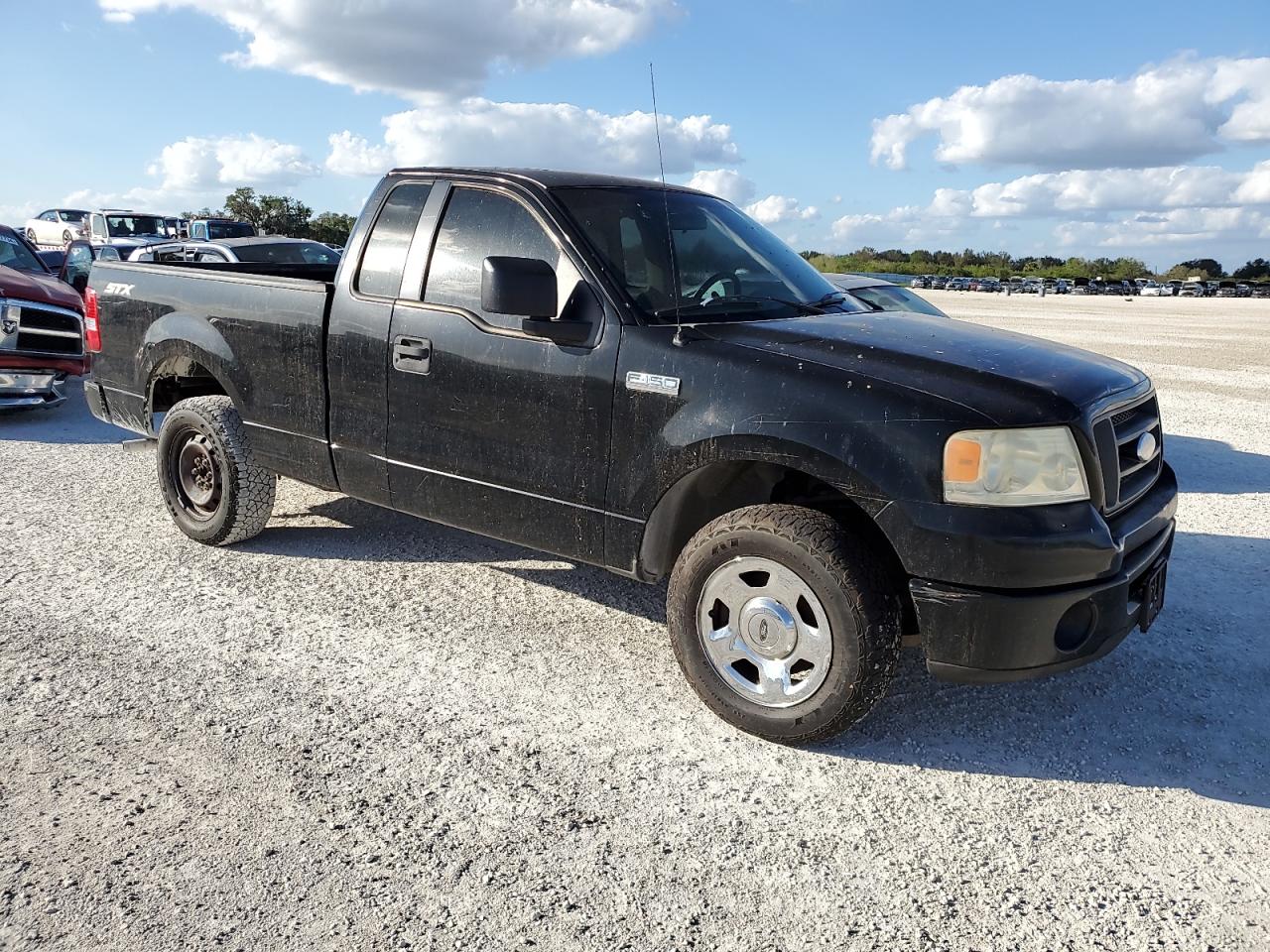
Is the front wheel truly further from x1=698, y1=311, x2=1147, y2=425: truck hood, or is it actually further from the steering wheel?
the steering wheel

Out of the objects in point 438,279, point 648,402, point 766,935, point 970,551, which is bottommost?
point 766,935

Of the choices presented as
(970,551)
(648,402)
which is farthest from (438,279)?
(970,551)

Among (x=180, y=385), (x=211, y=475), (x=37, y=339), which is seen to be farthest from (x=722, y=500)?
(x=37, y=339)

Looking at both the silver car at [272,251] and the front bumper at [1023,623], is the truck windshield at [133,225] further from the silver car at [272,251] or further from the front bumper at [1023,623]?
the front bumper at [1023,623]

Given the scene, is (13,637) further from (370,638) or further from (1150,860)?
(1150,860)

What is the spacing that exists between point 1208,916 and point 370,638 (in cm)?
320

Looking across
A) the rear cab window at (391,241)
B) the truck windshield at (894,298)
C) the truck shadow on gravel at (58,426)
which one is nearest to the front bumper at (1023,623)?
the rear cab window at (391,241)

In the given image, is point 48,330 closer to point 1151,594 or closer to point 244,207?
point 1151,594

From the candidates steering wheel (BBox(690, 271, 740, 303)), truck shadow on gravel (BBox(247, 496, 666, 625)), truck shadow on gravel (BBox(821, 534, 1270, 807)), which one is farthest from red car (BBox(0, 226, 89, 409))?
truck shadow on gravel (BBox(821, 534, 1270, 807))

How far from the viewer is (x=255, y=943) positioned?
2.45 meters

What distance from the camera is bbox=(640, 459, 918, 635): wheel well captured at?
3713 millimetres

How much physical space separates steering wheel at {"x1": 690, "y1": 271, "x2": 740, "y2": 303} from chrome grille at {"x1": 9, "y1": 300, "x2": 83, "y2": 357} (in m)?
7.70

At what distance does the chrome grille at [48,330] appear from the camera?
30.0ft

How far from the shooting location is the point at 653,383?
3.67 m
